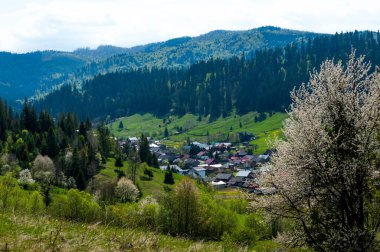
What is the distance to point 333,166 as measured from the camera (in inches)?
854

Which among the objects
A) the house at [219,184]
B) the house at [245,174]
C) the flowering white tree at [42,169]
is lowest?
the house at [219,184]

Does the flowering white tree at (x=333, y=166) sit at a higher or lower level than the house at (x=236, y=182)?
higher

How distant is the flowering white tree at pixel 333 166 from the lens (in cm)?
2162

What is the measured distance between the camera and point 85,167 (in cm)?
12512

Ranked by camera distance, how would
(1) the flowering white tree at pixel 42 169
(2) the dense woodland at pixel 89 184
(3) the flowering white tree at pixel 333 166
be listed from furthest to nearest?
1. (1) the flowering white tree at pixel 42 169
2. (2) the dense woodland at pixel 89 184
3. (3) the flowering white tree at pixel 333 166

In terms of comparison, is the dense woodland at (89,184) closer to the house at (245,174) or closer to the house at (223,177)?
the house at (223,177)

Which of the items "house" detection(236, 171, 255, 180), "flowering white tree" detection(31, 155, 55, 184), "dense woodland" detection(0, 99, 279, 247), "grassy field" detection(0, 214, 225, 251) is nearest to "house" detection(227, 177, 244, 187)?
"house" detection(236, 171, 255, 180)

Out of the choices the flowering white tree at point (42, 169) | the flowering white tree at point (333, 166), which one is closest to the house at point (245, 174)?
the flowering white tree at point (42, 169)

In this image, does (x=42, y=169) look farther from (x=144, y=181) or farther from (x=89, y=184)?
(x=144, y=181)

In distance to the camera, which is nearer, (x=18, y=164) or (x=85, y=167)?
(x=18, y=164)

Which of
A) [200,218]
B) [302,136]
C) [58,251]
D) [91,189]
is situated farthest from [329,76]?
[91,189]

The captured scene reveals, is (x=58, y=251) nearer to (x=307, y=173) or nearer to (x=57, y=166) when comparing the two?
(x=307, y=173)

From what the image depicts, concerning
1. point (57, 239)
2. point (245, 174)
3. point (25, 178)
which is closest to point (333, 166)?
point (57, 239)

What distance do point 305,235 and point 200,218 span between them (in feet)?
174
